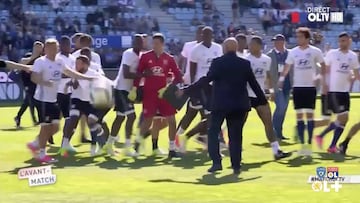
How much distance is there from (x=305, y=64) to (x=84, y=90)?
12.4 feet

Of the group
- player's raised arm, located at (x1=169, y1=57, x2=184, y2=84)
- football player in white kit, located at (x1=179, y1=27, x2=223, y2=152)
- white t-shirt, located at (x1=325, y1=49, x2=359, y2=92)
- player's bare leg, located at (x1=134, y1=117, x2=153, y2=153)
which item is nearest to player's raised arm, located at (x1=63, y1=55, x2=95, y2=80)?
player's bare leg, located at (x1=134, y1=117, x2=153, y2=153)

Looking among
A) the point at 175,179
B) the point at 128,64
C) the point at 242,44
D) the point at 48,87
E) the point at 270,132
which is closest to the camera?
the point at 175,179

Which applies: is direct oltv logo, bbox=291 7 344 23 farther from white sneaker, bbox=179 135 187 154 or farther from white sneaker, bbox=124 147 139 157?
white sneaker, bbox=124 147 139 157

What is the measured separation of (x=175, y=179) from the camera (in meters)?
11.5

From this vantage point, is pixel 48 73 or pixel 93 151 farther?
pixel 93 151

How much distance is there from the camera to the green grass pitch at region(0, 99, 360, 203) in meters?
9.85

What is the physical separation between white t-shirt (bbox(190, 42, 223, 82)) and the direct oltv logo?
26013 mm

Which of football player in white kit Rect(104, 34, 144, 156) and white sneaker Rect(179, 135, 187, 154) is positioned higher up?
football player in white kit Rect(104, 34, 144, 156)

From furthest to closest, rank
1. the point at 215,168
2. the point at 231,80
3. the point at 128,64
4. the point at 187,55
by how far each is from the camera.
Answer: the point at 187,55 < the point at 128,64 < the point at 215,168 < the point at 231,80

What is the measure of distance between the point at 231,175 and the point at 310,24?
30236mm

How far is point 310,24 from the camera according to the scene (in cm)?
4109

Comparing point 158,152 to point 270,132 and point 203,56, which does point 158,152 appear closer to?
point 203,56

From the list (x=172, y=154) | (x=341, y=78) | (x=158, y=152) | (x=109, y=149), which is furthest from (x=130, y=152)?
(x=341, y=78)

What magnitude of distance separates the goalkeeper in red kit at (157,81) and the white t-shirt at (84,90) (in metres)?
0.86
